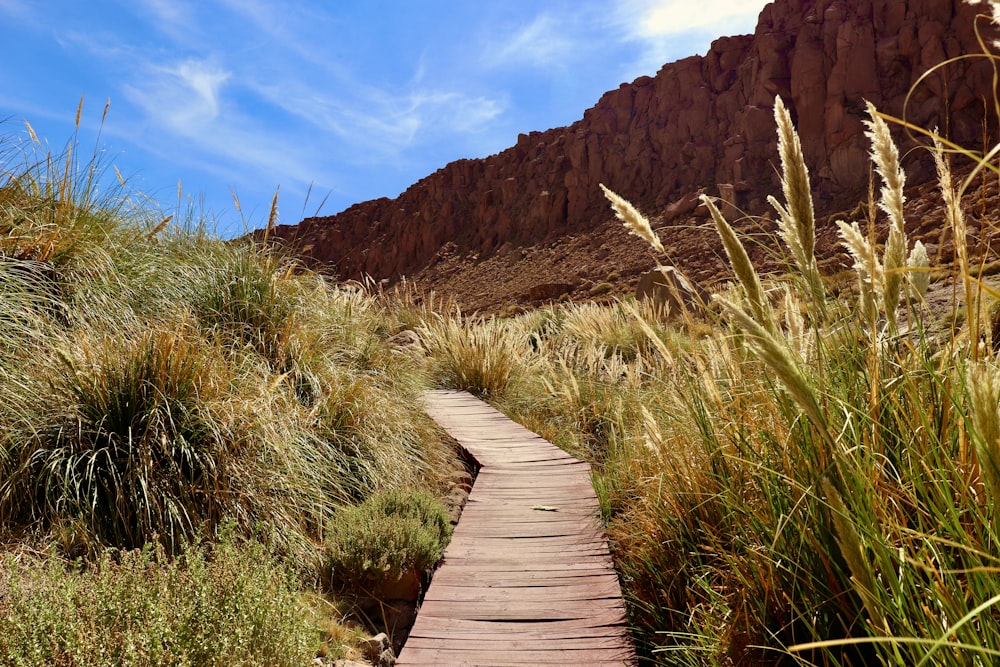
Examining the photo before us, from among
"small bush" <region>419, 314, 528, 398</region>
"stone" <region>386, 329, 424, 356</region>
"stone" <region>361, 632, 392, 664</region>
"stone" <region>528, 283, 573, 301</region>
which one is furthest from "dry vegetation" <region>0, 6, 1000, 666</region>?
"stone" <region>528, 283, 573, 301</region>

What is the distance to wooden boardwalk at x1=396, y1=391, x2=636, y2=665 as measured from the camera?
2.29 m

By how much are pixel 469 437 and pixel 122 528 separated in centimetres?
268

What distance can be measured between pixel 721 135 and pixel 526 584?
39926 mm

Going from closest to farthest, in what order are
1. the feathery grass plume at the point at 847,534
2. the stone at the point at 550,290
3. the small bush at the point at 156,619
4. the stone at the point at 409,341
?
the feathery grass plume at the point at 847,534 → the small bush at the point at 156,619 → the stone at the point at 409,341 → the stone at the point at 550,290

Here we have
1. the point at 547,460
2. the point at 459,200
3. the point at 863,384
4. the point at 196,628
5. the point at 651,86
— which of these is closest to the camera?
the point at 863,384

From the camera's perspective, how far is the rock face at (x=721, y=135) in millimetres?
30453

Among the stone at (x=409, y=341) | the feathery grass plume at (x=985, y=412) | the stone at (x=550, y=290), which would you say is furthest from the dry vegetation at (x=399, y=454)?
the stone at (x=550, y=290)

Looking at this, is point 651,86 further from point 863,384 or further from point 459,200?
point 863,384

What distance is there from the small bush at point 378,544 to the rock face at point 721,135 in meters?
19.5

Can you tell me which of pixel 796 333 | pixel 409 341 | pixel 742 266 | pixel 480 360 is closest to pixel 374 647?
pixel 796 333

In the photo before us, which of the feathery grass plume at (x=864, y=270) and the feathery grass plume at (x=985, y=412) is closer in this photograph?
the feathery grass plume at (x=985, y=412)

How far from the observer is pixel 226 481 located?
301 cm

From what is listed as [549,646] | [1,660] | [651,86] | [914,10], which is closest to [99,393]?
[1,660]

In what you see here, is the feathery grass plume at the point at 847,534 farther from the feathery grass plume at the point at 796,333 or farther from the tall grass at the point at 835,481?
the feathery grass plume at the point at 796,333
